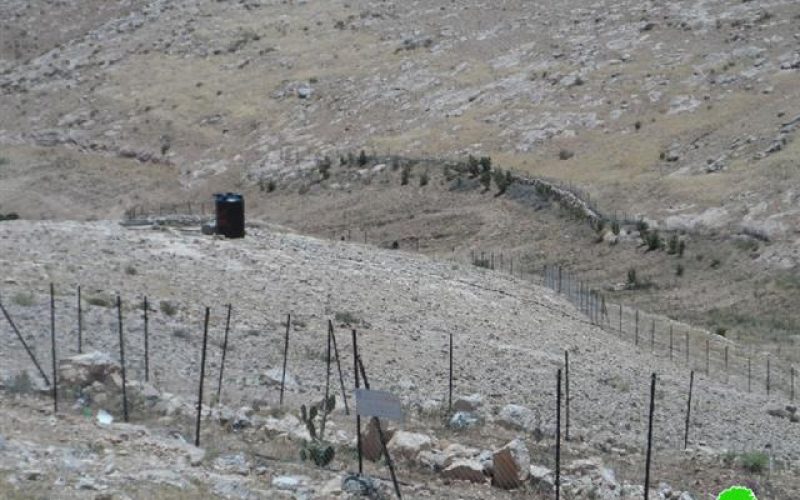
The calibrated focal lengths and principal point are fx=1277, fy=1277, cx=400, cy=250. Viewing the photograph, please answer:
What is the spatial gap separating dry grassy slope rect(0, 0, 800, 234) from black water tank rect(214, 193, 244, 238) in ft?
60.5

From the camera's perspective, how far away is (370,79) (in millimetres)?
70375

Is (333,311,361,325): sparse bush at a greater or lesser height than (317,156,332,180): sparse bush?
lesser

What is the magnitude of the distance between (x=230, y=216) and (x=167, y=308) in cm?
1257

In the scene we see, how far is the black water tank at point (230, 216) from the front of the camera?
119 ft

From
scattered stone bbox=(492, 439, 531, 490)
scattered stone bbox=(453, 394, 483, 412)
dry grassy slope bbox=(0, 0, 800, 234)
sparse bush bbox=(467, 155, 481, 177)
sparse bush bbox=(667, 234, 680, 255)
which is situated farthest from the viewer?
sparse bush bbox=(467, 155, 481, 177)

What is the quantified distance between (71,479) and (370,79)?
58.8m

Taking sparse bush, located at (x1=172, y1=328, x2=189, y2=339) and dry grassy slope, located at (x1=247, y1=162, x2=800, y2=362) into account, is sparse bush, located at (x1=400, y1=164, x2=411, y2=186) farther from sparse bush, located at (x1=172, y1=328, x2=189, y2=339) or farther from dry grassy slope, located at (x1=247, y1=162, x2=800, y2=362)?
sparse bush, located at (x1=172, y1=328, x2=189, y2=339)

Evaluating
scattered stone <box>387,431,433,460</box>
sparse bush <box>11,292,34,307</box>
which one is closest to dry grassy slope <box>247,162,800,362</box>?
sparse bush <box>11,292,34,307</box>

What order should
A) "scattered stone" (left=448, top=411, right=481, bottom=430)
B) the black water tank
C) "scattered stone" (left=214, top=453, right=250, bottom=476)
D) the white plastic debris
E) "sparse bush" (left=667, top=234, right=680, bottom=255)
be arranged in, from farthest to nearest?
"sparse bush" (left=667, top=234, right=680, bottom=255), the black water tank, "scattered stone" (left=448, top=411, right=481, bottom=430), the white plastic debris, "scattered stone" (left=214, top=453, right=250, bottom=476)

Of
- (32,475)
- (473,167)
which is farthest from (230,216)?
(32,475)

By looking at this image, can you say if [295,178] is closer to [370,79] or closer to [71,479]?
[370,79]

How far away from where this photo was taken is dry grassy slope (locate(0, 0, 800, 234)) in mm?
53781

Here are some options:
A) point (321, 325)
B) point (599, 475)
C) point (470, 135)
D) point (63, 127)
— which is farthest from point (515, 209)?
point (599, 475)

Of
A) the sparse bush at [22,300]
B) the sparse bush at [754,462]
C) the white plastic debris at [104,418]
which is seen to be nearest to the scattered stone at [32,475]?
the white plastic debris at [104,418]
